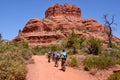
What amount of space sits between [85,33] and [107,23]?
51.8 metres

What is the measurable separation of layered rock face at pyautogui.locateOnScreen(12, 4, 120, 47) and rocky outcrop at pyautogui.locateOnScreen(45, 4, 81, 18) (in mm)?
1358

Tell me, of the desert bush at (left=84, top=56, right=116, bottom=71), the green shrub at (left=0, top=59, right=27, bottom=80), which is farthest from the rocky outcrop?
the green shrub at (left=0, top=59, right=27, bottom=80)

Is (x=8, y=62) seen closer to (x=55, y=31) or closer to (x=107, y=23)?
(x=107, y=23)

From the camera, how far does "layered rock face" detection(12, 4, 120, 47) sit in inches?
4139

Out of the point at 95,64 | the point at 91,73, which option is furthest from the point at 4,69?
the point at 95,64

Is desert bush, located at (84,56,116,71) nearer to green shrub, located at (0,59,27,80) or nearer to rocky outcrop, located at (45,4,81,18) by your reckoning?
green shrub, located at (0,59,27,80)

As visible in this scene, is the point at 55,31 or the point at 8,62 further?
the point at 55,31

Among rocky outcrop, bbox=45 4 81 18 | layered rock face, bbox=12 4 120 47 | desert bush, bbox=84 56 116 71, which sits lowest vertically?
desert bush, bbox=84 56 116 71

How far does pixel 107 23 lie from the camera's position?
2244 inches

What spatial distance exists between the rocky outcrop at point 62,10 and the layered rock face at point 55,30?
1358mm

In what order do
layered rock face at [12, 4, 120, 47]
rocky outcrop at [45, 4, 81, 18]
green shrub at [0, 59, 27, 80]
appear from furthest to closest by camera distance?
rocky outcrop at [45, 4, 81, 18]
layered rock face at [12, 4, 120, 47]
green shrub at [0, 59, 27, 80]

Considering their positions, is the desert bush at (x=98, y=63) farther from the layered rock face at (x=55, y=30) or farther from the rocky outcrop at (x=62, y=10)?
the rocky outcrop at (x=62, y=10)

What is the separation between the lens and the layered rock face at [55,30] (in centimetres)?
10512

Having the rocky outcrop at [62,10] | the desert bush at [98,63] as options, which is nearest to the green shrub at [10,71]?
the desert bush at [98,63]
